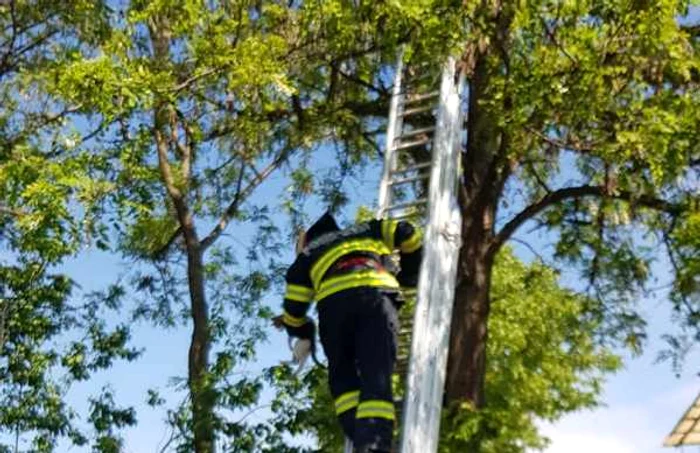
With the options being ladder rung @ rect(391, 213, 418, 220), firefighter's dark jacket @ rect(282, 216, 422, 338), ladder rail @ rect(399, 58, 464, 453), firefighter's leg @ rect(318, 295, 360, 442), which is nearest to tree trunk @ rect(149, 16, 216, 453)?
ladder rung @ rect(391, 213, 418, 220)

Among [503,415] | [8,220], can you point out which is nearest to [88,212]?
[8,220]

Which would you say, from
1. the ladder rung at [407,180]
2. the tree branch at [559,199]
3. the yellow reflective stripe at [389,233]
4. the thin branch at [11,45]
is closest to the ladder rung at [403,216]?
the ladder rung at [407,180]

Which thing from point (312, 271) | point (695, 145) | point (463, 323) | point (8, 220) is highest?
point (8, 220)

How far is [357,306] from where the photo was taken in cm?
581

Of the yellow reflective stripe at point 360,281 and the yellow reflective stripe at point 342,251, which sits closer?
the yellow reflective stripe at point 360,281

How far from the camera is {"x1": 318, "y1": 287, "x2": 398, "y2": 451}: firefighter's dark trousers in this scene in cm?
543

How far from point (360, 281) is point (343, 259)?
0.66 feet

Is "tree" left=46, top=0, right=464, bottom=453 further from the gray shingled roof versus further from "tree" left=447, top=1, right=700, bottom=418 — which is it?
the gray shingled roof

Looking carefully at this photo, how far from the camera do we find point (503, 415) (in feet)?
31.0

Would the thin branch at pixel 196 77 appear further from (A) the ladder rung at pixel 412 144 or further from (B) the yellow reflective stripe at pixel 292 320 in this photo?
(B) the yellow reflective stripe at pixel 292 320

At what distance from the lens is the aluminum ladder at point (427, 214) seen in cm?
554

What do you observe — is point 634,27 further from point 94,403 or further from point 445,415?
point 94,403

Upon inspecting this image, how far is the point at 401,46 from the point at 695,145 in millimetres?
2696

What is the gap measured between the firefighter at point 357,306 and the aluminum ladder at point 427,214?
0.14 meters
